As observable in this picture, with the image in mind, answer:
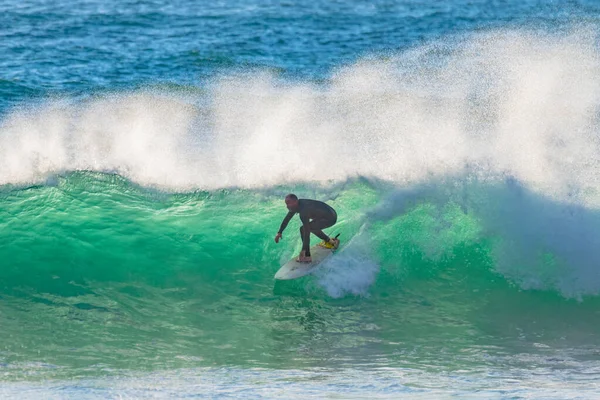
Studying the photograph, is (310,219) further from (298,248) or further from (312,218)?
(298,248)

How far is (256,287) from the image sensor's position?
38.3 ft

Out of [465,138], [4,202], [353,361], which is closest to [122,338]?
[353,361]

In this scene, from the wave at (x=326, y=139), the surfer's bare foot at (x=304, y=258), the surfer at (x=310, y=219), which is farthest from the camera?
the wave at (x=326, y=139)

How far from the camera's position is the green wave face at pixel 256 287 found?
9.99 meters

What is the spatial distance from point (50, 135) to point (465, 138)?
7.30m

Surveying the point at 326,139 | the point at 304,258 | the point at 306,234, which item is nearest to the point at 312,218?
the point at 306,234

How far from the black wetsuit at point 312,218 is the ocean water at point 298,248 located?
559mm

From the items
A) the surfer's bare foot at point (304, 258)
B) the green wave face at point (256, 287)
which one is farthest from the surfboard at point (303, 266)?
the green wave face at point (256, 287)

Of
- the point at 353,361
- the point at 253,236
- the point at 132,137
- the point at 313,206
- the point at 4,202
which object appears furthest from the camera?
the point at 132,137

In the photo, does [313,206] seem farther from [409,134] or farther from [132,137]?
[132,137]

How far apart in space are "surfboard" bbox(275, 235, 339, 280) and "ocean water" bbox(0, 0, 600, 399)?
0.31 m

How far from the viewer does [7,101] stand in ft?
77.5

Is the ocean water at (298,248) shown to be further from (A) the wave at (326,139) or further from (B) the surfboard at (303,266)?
(B) the surfboard at (303,266)

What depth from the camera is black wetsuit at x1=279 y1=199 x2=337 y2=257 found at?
10.9 m
